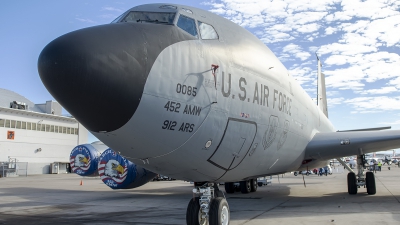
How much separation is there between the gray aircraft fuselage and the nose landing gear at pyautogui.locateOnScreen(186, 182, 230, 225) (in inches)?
12.4

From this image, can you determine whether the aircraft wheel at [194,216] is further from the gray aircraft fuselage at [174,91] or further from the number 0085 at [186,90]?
the number 0085 at [186,90]

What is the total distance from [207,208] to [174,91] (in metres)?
2.68

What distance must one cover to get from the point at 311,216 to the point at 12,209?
10.6 metres

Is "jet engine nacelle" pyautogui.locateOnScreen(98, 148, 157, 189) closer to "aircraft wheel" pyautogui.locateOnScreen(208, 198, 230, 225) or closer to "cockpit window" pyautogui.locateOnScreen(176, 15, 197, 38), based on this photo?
"aircraft wheel" pyautogui.locateOnScreen(208, 198, 230, 225)

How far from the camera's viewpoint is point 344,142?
12.3 metres

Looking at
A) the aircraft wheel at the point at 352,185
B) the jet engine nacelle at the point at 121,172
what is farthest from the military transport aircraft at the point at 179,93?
the aircraft wheel at the point at 352,185

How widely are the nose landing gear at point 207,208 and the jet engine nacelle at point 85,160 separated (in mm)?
11493

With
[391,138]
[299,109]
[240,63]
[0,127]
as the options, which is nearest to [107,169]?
[299,109]

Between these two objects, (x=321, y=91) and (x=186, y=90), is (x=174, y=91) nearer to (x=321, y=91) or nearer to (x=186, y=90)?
(x=186, y=90)

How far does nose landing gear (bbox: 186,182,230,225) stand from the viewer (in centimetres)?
692

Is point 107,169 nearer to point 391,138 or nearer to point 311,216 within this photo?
point 311,216

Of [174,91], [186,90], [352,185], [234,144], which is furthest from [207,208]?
[352,185]

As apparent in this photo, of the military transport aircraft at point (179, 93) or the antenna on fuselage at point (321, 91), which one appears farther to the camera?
the antenna on fuselage at point (321, 91)

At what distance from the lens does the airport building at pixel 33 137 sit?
4925 centimetres
